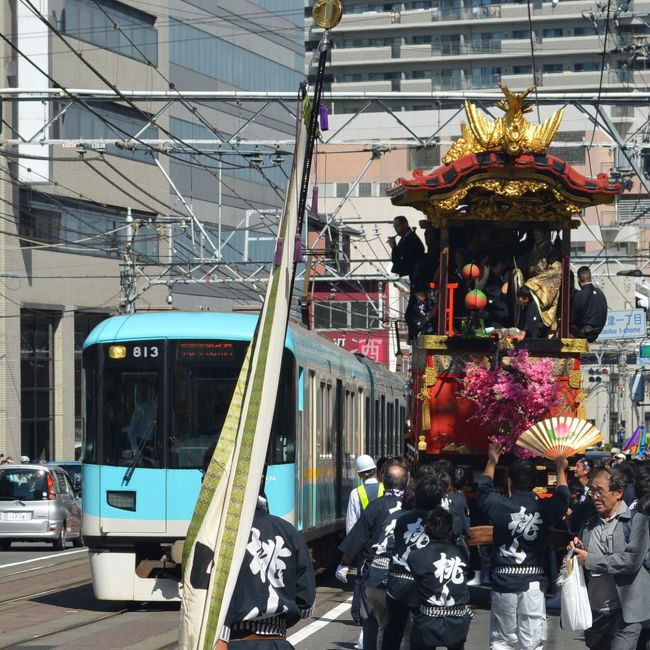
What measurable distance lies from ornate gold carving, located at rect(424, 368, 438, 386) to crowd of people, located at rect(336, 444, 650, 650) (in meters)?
4.20

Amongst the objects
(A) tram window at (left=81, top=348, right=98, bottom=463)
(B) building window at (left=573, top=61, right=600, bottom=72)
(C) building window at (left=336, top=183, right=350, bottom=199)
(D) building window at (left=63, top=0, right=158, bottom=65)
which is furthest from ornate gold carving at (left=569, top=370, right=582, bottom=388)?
(B) building window at (left=573, top=61, right=600, bottom=72)

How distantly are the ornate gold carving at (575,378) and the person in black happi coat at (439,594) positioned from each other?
24.1 ft

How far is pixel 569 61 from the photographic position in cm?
10756

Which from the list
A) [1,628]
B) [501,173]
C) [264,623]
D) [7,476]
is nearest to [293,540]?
[264,623]

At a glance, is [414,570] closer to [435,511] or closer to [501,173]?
[435,511]

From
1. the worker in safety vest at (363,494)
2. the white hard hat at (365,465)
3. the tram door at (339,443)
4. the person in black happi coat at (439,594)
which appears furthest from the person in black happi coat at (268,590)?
the tram door at (339,443)

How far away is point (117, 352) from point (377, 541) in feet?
18.2

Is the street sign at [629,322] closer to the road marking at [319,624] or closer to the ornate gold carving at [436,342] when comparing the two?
the ornate gold carving at [436,342]

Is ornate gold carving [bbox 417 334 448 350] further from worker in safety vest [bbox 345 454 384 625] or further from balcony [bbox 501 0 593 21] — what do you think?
balcony [bbox 501 0 593 21]

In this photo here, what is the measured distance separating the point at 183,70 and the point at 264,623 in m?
49.7

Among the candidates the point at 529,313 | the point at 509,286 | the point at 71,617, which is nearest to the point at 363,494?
the point at 71,617

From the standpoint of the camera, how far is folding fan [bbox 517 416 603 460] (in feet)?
40.7

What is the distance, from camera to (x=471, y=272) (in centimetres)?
1608

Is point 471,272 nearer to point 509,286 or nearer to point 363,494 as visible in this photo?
point 509,286
